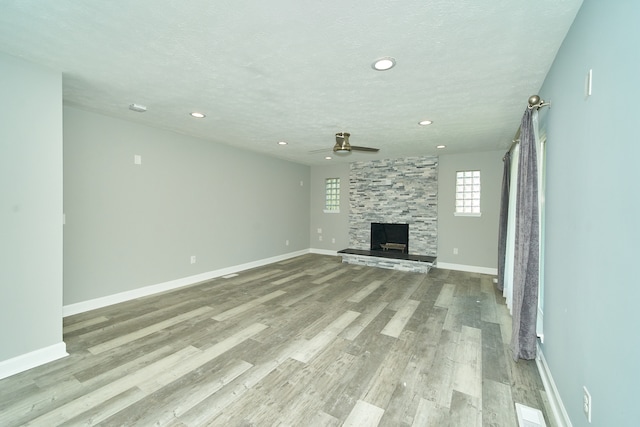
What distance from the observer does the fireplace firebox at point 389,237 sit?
642cm

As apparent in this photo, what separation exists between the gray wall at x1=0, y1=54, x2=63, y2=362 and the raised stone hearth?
503 cm

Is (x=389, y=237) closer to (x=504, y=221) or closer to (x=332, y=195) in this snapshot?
(x=332, y=195)

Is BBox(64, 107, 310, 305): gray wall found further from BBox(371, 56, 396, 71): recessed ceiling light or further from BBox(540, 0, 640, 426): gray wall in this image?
BBox(540, 0, 640, 426): gray wall

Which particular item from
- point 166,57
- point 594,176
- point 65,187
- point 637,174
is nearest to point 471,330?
point 594,176

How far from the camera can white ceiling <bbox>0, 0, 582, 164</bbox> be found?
1.55 metres

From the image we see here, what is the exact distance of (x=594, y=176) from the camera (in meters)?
1.29

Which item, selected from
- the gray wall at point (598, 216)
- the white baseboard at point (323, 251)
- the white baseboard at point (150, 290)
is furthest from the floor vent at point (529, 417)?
the white baseboard at point (323, 251)

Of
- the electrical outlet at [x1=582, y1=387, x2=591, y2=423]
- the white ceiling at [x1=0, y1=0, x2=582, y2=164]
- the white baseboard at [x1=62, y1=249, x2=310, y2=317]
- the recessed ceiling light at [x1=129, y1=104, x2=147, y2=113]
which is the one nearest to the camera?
the electrical outlet at [x1=582, y1=387, x2=591, y2=423]

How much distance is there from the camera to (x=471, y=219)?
564 centimetres

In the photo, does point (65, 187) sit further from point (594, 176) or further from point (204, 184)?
point (594, 176)

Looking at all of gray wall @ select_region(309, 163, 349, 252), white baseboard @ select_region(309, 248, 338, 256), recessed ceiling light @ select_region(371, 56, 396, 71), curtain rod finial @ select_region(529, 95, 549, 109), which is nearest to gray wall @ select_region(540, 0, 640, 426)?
curtain rod finial @ select_region(529, 95, 549, 109)

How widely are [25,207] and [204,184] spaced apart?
104 inches

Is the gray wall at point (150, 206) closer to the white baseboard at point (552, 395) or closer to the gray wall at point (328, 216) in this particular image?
the gray wall at point (328, 216)

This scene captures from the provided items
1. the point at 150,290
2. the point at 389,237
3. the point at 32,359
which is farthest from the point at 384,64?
the point at 389,237
